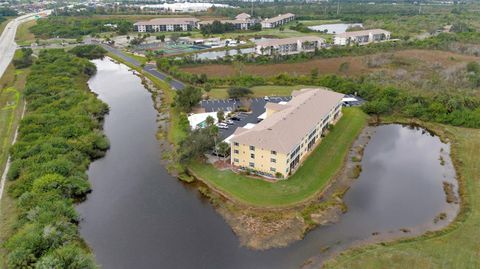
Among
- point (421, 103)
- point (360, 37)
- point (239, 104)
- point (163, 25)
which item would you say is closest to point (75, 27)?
point (163, 25)

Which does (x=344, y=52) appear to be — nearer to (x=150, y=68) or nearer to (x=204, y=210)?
(x=150, y=68)

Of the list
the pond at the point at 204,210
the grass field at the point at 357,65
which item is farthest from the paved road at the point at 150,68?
the pond at the point at 204,210

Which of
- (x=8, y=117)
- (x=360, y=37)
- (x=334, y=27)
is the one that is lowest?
(x=8, y=117)

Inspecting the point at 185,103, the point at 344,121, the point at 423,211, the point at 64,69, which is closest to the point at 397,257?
the point at 423,211

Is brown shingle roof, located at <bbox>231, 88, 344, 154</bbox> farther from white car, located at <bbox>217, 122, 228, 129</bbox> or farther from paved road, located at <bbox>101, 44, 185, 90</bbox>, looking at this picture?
paved road, located at <bbox>101, 44, 185, 90</bbox>

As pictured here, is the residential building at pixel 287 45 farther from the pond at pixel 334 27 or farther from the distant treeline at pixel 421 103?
the distant treeline at pixel 421 103

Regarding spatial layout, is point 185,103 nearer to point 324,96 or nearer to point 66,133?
point 66,133

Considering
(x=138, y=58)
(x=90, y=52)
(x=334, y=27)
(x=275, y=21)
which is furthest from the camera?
(x=334, y=27)
